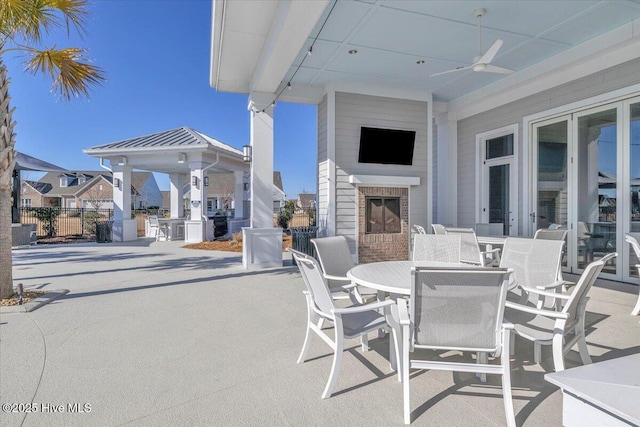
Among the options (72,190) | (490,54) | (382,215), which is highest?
(490,54)

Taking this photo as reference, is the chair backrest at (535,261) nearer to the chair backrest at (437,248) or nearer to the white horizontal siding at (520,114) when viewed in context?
the chair backrest at (437,248)

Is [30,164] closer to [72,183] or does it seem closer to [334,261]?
[334,261]

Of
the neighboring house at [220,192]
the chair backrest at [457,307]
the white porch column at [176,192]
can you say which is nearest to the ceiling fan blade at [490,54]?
the chair backrest at [457,307]

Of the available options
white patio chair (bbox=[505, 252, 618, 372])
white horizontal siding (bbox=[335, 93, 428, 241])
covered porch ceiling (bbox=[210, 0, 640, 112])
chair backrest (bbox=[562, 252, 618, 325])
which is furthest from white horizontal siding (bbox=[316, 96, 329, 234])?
chair backrest (bbox=[562, 252, 618, 325])

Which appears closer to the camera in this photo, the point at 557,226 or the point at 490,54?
the point at 490,54

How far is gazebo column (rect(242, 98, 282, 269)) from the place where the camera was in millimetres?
6746

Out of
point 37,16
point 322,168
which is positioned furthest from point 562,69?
point 37,16

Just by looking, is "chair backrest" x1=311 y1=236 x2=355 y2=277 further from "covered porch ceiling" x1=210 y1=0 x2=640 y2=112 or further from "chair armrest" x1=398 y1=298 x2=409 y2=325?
"covered porch ceiling" x1=210 y1=0 x2=640 y2=112

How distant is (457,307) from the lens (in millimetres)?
1904

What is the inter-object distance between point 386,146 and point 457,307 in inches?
231

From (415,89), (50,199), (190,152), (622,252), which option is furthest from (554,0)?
(50,199)

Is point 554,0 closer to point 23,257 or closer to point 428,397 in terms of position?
point 428,397

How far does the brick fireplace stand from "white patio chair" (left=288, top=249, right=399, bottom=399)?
4.58m

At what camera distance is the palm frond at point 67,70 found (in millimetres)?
4371
